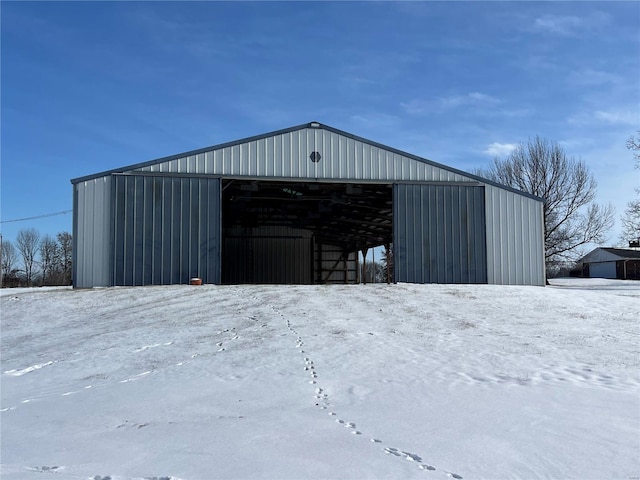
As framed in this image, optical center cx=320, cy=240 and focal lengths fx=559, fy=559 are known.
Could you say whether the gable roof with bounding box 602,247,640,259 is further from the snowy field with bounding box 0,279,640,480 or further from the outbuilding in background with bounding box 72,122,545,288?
the snowy field with bounding box 0,279,640,480

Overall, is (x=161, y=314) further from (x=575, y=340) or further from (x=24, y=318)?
(x=575, y=340)

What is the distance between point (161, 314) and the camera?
46.2ft

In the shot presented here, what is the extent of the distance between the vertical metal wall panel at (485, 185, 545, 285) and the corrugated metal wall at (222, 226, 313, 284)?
1793cm

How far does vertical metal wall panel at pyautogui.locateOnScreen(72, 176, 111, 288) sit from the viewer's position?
1884cm

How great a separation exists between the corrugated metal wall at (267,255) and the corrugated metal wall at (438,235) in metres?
17.0

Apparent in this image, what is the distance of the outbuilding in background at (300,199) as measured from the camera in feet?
62.5

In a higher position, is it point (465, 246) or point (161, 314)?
point (465, 246)

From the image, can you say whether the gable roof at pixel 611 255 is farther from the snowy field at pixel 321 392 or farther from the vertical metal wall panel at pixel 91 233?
the vertical metal wall panel at pixel 91 233

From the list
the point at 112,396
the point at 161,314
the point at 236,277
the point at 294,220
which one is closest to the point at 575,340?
the point at 112,396

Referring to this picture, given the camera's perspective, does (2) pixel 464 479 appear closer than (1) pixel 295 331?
Yes

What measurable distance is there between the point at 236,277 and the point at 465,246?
18538mm

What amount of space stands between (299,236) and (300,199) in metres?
12.8

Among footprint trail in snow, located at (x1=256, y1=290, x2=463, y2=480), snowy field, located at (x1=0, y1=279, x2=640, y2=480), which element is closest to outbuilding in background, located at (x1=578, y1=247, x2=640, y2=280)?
snowy field, located at (x1=0, y1=279, x2=640, y2=480)

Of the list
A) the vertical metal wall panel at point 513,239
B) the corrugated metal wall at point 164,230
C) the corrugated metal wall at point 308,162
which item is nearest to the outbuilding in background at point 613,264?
the vertical metal wall panel at point 513,239
